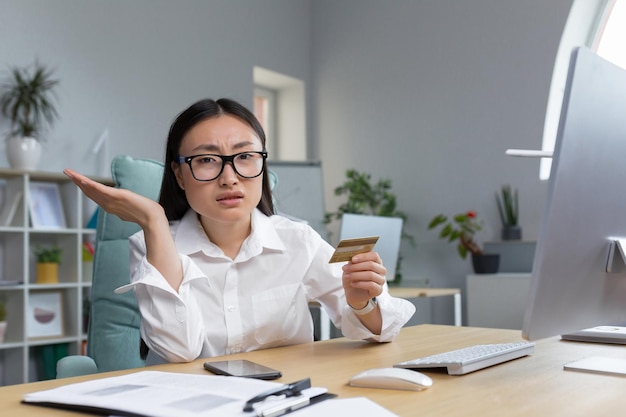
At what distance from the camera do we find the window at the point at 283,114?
5.69 meters

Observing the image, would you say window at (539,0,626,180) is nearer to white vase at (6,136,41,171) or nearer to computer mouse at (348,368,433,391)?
white vase at (6,136,41,171)

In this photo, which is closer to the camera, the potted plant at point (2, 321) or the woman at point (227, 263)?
the woman at point (227, 263)

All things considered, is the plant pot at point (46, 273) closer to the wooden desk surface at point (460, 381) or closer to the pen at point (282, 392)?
the wooden desk surface at point (460, 381)

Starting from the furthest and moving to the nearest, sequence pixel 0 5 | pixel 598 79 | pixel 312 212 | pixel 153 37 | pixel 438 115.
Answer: pixel 438 115
pixel 153 37
pixel 312 212
pixel 0 5
pixel 598 79

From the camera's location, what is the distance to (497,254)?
429 centimetres

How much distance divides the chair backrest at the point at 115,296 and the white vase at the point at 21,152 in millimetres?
2110

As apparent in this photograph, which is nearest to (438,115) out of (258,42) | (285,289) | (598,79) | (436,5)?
(436,5)

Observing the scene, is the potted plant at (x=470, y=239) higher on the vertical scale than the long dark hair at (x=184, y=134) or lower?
lower

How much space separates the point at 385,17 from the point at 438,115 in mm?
972

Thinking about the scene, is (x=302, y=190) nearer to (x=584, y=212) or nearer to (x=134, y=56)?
(x=134, y=56)

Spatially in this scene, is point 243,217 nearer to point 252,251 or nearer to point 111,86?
point 252,251

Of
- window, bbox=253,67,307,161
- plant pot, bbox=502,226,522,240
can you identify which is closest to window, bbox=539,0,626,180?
plant pot, bbox=502,226,522,240

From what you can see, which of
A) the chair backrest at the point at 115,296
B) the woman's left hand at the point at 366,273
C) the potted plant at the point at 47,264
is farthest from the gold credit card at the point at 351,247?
the potted plant at the point at 47,264

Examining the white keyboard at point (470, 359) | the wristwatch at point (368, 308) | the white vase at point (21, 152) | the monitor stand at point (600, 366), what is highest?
the white vase at point (21, 152)
